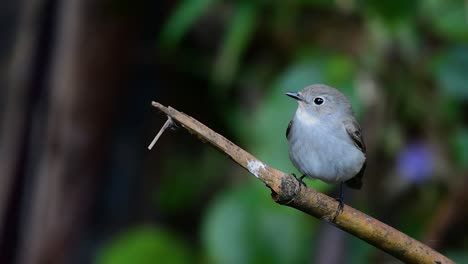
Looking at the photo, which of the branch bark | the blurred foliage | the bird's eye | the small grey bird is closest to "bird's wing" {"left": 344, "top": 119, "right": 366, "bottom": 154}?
the small grey bird

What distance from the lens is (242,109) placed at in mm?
4082

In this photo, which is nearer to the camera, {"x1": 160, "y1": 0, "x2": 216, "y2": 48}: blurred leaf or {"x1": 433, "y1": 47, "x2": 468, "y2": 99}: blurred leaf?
{"x1": 160, "y1": 0, "x2": 216, "y2": 48}: blurred leaf

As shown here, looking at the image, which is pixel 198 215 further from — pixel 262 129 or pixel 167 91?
pixel 262 129

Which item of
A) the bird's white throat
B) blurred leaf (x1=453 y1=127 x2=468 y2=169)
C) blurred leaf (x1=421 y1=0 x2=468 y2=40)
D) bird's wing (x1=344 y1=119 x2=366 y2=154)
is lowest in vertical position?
the bird's white throat

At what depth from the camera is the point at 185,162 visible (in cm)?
447

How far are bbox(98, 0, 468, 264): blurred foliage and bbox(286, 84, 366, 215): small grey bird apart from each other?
0.51 meters

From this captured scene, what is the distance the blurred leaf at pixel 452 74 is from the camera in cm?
352

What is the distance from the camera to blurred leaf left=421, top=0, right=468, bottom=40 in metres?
3.48

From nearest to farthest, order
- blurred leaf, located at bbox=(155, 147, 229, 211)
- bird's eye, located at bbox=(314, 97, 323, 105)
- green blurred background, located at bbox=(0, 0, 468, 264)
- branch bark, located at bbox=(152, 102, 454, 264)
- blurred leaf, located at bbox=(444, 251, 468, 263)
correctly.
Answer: branch bark, located at bbox=(152, 102, 454, 264), bird's eye, located at bbox=(314, 97, 323, 105), green blurred background, located at bbox=(0, 0, 468, 264), blurred leaf, located at bbox=(444, 251, 468, 263), blurred leaf, located at bbox=(155, 147, 229, 211)

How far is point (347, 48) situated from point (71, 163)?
1292 mm

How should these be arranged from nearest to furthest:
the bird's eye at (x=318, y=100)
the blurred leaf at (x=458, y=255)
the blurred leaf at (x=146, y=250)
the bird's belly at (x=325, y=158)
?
the bird's belly at (x=325, y=158) → the bird's eye at (x=318, y=100) → the blurred leaf at (x=458, y=255) → the blurred leaf at (x=146, y=250)

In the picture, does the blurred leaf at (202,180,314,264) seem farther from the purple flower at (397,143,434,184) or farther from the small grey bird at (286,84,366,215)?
the small grey bird at (286,84,366,215)

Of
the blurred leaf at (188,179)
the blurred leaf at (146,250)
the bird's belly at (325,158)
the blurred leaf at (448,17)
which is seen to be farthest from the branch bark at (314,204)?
the blurred leaf at (188,179)

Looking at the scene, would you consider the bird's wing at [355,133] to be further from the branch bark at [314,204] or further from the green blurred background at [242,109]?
the branch bark at [314,204]
